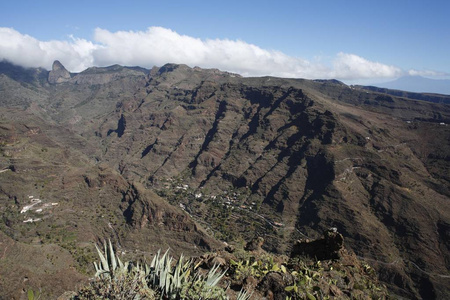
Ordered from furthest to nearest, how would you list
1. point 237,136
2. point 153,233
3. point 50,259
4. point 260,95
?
point 260,95, point 237,136, point 153,233, point 50,259

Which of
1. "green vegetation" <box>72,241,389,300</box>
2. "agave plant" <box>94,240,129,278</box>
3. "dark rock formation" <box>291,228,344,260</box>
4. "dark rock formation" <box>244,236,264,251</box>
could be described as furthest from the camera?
"dark rock formation" <box>244,236,264,251</box>

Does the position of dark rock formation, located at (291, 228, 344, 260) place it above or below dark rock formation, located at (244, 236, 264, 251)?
above

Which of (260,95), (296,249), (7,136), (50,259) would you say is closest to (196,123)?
(260,95)

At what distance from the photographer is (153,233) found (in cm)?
7238

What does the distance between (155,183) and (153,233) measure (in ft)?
204

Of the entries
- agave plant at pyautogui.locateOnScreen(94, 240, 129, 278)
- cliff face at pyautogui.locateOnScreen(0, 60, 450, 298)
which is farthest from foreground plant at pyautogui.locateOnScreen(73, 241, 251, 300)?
cliff face at pyautogui.locateOnScreen(0, 60, 450, 298)

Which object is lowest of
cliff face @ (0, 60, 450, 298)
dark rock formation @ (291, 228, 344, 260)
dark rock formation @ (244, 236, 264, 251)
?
cliff face @ (0, 60, 450, 298)

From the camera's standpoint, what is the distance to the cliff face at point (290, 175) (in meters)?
73.2

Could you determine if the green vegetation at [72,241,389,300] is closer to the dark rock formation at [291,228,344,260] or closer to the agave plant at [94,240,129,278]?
the agave plant at [94,240,129,278]

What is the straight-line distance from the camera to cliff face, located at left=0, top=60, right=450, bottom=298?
240 ft

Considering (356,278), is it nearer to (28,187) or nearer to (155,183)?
(28,187)

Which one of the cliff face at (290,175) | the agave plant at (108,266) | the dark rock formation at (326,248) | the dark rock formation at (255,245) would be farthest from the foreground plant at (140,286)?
the cliff face at (290,175)

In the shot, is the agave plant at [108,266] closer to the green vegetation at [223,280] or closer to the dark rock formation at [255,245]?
the green vegetation at [223,280]

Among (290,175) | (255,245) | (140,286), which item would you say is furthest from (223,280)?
(290,175)
